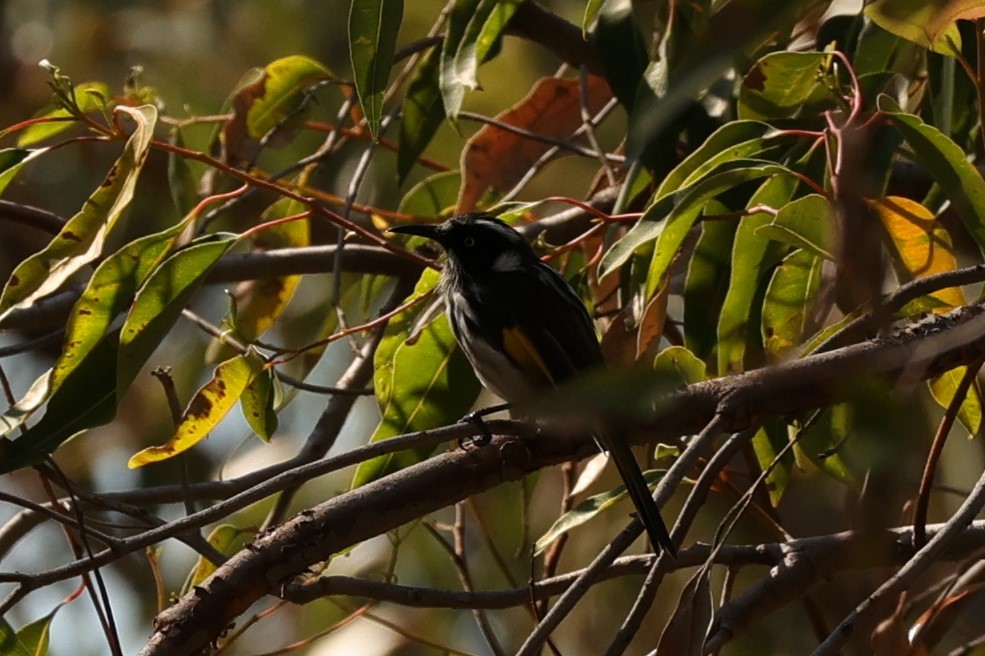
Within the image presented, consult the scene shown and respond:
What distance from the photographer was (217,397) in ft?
8.71

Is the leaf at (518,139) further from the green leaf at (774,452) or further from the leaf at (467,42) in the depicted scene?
the green leaf at (774,452)

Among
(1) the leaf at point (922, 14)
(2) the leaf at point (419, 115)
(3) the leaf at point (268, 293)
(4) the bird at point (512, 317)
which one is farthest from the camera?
(2) the leaf at point (419, 115)

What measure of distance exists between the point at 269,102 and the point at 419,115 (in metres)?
0.41

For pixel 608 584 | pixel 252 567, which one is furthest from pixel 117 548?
pixel 608 584

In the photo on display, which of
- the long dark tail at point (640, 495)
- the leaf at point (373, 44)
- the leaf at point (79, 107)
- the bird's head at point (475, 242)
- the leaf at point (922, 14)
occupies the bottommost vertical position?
the long dark tail at point (640, 495)

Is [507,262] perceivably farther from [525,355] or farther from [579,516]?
[579,516]

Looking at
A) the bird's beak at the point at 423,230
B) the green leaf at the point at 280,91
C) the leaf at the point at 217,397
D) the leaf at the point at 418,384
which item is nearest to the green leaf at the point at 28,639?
the leaf at the point at 217,397

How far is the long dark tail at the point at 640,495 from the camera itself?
229cm

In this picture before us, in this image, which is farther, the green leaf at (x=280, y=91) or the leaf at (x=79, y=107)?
the green leaf at (x=280, y=91)

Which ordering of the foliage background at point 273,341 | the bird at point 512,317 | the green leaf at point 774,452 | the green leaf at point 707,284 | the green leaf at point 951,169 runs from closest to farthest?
the green leaf at point 951,169, the green leaf at point 774,452, the green leaf at point 707,284, the bird at point 512,317, the foliage background at point 273,341

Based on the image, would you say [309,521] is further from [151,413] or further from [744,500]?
[151,413]

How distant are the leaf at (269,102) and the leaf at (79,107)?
46 cm

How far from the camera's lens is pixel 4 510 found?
5793 mm

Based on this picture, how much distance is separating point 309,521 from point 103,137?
3.45 ft
